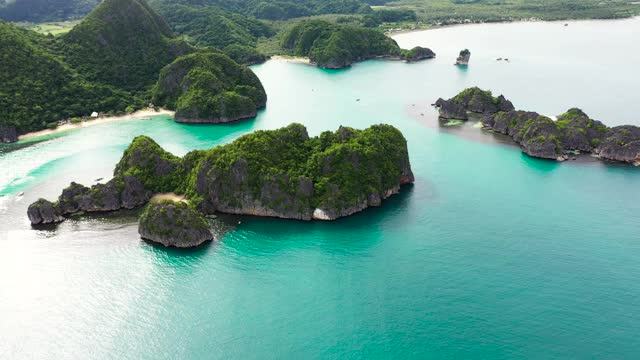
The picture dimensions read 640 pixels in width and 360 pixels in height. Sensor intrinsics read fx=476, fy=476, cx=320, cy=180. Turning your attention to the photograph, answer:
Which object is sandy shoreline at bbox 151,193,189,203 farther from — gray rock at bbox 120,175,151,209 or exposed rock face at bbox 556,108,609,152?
exposed rock face at bbox 556,108,609,152

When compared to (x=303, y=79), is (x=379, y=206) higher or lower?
lower

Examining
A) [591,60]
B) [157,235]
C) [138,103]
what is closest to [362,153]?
[157,235]

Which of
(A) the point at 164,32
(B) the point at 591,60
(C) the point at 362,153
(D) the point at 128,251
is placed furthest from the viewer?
(B) the point at 591,60

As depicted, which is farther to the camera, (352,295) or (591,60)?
(591,60)

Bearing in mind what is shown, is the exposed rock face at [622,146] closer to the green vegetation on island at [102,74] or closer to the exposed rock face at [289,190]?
the exposed rock face at [289,190]

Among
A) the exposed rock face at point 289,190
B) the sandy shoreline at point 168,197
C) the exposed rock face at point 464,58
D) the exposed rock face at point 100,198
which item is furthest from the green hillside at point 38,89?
the exposed rock face at point 464,58

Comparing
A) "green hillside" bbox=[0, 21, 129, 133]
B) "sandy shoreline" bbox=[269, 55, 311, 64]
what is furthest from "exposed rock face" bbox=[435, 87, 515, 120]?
"sandy shoreline" bbox=[269, 55, 311, 64]

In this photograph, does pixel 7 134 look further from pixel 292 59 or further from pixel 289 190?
pixel 292 59

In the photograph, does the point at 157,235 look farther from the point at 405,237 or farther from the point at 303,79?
the point at 303,79
